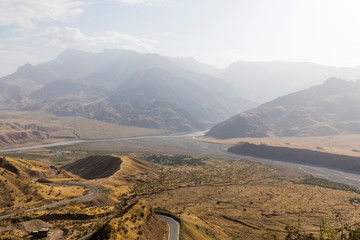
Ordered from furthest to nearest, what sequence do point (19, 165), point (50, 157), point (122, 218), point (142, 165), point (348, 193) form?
point (50, 157)
point (142, 165)
point (348, 193)
point (19, 165)
point (122, 218)

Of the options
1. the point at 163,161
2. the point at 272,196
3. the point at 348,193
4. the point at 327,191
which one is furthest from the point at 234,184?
the point at 163,161

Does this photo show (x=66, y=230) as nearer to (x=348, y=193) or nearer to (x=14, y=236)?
(x=14, y=236)

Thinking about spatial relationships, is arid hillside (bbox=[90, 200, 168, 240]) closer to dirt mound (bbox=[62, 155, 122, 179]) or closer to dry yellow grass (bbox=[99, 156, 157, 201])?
dry yellow grass (bbox=[99, 156, 157, 201])

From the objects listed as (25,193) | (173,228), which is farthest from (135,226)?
(25,193)

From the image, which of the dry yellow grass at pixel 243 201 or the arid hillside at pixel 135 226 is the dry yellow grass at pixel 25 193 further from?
the arid hillside at pixel 135 226

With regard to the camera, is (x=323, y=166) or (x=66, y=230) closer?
(x=66, y=230)

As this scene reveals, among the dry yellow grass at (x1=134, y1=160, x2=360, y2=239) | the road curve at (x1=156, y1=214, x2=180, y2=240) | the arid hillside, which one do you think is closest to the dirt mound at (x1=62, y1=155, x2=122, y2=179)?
the dry yellow grass at (x1=134, y1=160, x2=360, y2=239)
